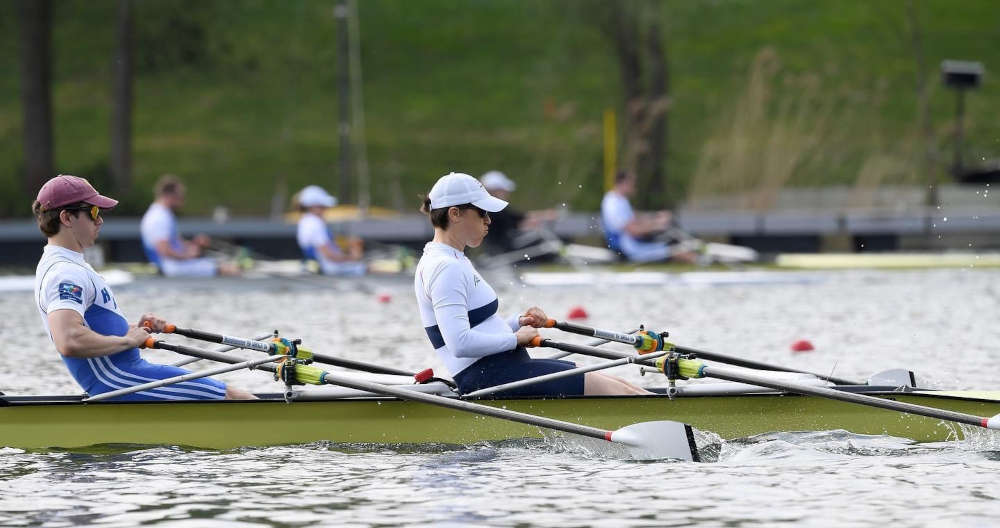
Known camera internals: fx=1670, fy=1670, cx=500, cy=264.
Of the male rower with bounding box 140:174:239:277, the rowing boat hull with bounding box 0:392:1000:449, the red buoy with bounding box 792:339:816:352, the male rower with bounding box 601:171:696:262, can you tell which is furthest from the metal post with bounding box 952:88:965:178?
the rowing boat hull with bounding box 0:392:1000:449

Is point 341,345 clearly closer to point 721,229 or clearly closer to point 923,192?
point 721,229

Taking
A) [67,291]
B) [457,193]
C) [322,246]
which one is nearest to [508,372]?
[457,193]

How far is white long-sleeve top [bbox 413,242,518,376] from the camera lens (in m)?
9.05

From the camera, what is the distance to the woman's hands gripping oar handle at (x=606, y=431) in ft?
29.5

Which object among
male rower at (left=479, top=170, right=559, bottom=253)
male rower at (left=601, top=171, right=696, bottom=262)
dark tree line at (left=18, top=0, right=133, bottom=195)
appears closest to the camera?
male rower at (left=601, top=171, right=696, bottom=262)

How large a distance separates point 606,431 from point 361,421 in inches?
55.9

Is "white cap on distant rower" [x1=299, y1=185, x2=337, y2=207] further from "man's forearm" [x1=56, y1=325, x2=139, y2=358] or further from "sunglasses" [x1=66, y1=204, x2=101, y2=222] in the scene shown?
"man's forearm" [x1=56, y1=325, x2=139, y2=358]

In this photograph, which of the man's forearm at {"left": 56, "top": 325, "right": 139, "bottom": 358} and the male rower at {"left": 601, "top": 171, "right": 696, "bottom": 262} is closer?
the man's forearm at {"left": 56, "top": 325, "right": 139, "bottom": 358}

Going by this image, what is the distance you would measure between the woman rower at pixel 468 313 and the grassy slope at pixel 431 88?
26.8 meters

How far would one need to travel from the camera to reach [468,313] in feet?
30.1

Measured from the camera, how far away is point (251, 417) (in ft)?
31.0

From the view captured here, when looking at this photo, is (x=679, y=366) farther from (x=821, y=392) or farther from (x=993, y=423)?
(x=993, y=423)

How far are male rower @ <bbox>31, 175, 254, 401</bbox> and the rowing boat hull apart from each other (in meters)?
0.16

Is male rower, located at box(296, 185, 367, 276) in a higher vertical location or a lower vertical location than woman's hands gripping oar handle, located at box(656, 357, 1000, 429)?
higher
